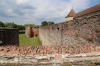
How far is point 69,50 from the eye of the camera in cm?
252

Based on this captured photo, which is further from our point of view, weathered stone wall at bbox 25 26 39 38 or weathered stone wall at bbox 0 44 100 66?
weathered stone wall at bbox 25 26 39 38

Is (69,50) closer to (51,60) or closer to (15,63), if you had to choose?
(51,60)

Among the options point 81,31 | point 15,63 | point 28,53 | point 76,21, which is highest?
point 76,21

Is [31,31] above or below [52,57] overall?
above

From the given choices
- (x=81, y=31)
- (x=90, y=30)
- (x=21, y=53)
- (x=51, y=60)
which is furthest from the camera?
(x=81, y=31)

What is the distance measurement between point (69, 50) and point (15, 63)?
1.09 meters

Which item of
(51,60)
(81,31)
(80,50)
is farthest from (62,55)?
(81,31)

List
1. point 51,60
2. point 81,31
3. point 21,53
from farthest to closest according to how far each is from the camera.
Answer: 1. point 81,31
2. point 21,53
3. point 51,60

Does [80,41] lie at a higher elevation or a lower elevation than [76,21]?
lower

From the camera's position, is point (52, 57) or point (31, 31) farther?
point (31, 31)

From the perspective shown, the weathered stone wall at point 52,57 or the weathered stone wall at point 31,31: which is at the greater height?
the weathered stone wall at point 31,31

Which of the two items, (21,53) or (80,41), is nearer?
(21,53)

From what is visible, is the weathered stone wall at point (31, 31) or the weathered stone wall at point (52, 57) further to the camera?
the weathered stone wall at point (31, 31)

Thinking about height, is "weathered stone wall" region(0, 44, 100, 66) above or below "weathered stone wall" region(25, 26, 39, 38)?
below
